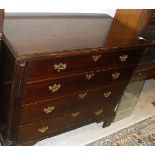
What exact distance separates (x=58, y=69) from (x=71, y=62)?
107 millimetres

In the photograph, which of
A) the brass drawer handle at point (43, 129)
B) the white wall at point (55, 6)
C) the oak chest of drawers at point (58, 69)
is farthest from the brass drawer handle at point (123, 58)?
the brass drawer handle at point (43, 129)

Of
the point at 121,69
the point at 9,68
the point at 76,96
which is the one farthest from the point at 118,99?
the point at 9,68

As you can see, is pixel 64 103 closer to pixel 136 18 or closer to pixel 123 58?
pixel 123 58

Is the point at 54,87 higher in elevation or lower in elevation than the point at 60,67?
lower

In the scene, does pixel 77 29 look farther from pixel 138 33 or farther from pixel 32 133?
pixel 32 133

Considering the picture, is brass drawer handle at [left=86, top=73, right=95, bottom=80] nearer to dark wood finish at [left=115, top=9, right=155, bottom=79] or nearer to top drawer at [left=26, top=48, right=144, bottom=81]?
top drawer at [left=26, top=48, right=144, bottom=81]

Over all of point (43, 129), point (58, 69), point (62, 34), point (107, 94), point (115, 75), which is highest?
point (62, 34)

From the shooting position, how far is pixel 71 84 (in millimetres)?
1878

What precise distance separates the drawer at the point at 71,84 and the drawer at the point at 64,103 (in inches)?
2.1

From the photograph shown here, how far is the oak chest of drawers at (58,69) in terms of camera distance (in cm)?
160

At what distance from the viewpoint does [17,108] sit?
1.71 meters

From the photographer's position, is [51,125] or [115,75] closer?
[51,125]

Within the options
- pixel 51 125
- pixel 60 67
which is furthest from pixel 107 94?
pixel 60 67

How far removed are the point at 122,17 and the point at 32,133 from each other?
1.41 meters
